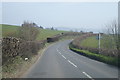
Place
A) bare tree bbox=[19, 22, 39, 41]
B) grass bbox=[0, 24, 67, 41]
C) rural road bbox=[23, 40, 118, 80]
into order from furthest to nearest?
bare tree bbox=[19, 22, 39, 41]
grass bbox=[0, 24, 67, 41]
rural road bbox=[23, 40, 118, 80]

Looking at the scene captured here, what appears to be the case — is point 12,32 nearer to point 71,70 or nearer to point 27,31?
point 27,31

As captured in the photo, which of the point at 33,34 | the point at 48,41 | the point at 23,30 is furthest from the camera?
the point at 48,41

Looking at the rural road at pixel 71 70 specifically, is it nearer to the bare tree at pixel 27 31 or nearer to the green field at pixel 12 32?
the green field at pixel 12 32

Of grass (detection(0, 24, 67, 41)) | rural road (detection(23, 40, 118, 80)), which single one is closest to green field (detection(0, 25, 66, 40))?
grass (detection(0, 24, 67, 41))

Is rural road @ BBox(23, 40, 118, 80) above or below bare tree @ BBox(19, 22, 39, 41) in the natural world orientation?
below

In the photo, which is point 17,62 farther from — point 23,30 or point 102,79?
point 23,30

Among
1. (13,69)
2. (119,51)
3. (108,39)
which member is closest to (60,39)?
(108,39)

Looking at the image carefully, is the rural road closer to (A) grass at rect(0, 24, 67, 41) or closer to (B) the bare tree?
(A) grass at rect(0, 24, 67, 41)

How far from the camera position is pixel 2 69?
51.6ft

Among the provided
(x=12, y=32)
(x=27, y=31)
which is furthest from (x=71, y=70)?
(x=27, y=31)

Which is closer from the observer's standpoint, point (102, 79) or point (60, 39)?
point (102, 79)

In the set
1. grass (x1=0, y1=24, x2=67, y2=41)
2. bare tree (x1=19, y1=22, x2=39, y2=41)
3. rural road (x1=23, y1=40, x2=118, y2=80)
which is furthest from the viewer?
bare tree (x1=19, y1=22, x2=39, y2=41)

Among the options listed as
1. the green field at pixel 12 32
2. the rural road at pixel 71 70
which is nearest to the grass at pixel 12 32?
the green field at pixel 12 32

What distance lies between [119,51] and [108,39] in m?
35.9
